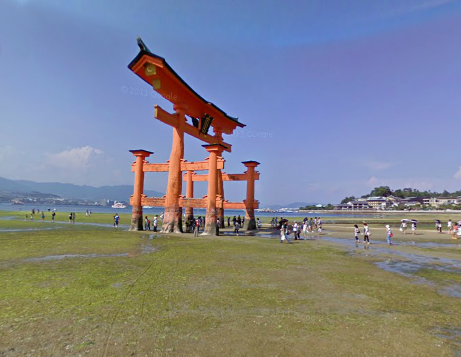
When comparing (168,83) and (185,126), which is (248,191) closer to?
(185,126)

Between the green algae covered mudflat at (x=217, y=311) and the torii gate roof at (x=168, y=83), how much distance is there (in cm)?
1606

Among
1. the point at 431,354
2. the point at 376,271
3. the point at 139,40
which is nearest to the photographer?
the point at 431,354

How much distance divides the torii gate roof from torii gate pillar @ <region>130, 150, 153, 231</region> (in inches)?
280

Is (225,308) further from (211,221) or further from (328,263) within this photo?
(211,221)

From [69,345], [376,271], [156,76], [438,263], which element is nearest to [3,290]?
[69,345]

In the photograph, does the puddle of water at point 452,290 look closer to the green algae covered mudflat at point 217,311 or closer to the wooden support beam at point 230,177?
the green algae covered mudflat at point 217,311

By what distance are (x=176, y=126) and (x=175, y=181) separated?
5.38m

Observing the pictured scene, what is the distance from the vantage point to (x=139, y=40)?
69.2 feet

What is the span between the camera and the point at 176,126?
25750 millimetres

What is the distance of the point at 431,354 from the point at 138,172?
28122 mm

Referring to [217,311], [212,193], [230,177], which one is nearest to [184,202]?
[212,193]

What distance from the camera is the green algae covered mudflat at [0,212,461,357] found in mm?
4570

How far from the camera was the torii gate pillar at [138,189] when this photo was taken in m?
28.0

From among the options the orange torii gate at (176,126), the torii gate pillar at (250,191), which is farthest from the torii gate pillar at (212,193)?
the torii gate pillar at (250,191)
